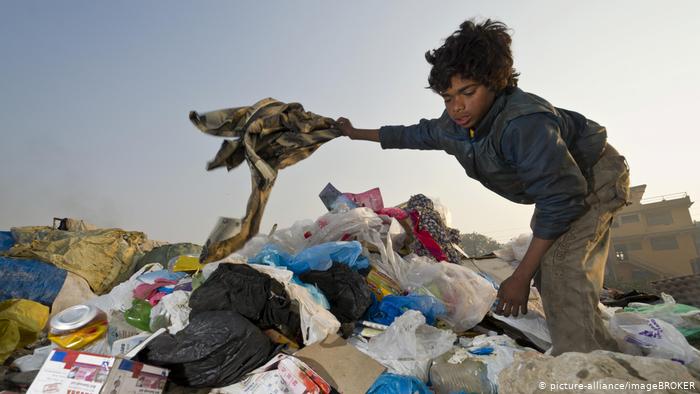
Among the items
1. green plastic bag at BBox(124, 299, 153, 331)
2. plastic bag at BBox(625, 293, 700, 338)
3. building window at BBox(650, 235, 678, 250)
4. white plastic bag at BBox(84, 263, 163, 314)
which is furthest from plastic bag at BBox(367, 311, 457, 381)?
building window at BBox(650, 235, 678, 250)

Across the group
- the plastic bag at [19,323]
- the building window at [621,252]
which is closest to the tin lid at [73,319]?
the plastic bag at [19,323]

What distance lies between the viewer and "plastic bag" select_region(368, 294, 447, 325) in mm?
2342

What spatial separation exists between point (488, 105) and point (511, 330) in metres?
1.52

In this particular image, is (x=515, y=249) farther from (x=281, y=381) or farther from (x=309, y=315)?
(x=281, y=381)

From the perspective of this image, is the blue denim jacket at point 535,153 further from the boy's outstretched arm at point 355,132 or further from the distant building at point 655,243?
the distant building at point 655,243

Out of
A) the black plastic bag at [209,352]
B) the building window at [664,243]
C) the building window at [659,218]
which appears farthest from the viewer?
the building window at [659,218]

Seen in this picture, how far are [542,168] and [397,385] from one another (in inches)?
43.2

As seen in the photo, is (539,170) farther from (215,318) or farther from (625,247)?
(625,247)

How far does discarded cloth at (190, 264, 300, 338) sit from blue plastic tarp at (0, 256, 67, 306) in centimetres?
283

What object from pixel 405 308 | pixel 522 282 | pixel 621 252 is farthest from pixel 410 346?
pixel 621 252

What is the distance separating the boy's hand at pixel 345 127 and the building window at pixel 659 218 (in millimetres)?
26883

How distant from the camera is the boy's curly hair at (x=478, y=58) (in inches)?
64.0

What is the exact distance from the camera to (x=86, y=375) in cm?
127

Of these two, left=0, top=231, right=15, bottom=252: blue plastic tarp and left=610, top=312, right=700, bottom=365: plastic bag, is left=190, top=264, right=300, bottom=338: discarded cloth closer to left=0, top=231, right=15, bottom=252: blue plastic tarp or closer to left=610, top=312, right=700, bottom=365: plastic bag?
left=610, top=312, right=700, bottom=365: plastic bag
